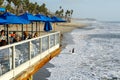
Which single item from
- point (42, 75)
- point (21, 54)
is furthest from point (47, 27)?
point (21, 54)

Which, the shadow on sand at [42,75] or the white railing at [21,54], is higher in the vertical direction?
the white railing at [21,54]

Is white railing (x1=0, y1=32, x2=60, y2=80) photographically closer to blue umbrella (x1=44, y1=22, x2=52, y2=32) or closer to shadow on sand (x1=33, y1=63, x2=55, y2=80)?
shadow on sand (x1=33, y1=63, x2=55, y2=80)

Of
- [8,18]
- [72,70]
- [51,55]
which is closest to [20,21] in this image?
[8,18]

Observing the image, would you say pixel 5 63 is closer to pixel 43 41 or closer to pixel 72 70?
pixel 43 41

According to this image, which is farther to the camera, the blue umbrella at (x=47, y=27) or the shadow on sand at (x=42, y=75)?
the blue umbrella at (x=47, y=27)

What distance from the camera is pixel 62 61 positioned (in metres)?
24.3

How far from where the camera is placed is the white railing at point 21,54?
8.70m

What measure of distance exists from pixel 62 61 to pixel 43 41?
10705 mm

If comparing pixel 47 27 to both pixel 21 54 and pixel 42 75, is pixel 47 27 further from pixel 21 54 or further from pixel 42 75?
pixel 21 54

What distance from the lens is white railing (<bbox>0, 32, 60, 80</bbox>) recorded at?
28.5 feet

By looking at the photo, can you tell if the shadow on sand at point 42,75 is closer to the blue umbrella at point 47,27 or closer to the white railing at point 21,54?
the blue umbrella at point 47,27

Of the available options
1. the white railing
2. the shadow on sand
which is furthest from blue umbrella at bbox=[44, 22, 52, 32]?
the white railing

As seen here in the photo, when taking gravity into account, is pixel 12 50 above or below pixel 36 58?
above

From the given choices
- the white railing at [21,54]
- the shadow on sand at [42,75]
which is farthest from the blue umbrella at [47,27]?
the white railing at [21,54]
